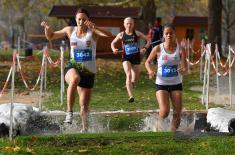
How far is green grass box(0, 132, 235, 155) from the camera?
771cm

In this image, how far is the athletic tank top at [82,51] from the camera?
1009 cm

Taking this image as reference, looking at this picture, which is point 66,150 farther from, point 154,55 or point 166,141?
point 154,55

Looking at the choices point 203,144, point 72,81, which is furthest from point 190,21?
point 203,144

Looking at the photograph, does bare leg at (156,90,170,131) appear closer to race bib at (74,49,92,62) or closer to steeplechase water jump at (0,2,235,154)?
steeplechase water jump at (0,2,235,154)

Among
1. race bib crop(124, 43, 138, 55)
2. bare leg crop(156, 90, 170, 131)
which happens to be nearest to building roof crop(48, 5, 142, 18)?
race bib crop(124, 43, 138, 55)

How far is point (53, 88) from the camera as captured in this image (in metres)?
19.2

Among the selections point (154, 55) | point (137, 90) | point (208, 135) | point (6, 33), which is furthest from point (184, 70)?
point (6, 33)

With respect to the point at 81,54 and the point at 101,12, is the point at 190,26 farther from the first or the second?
the point at 81,54

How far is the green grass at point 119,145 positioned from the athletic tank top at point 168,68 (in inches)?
58.5

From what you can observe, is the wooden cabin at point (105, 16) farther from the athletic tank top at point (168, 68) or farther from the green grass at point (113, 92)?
the athletic tank top at point (168, 68)

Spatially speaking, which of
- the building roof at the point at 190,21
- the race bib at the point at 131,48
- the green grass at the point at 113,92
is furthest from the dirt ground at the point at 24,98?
the building roof at the point at 190,21

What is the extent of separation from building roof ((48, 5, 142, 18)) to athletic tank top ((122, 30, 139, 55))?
2351 cm

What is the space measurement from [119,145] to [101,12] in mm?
31329

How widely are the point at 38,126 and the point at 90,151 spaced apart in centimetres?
376
